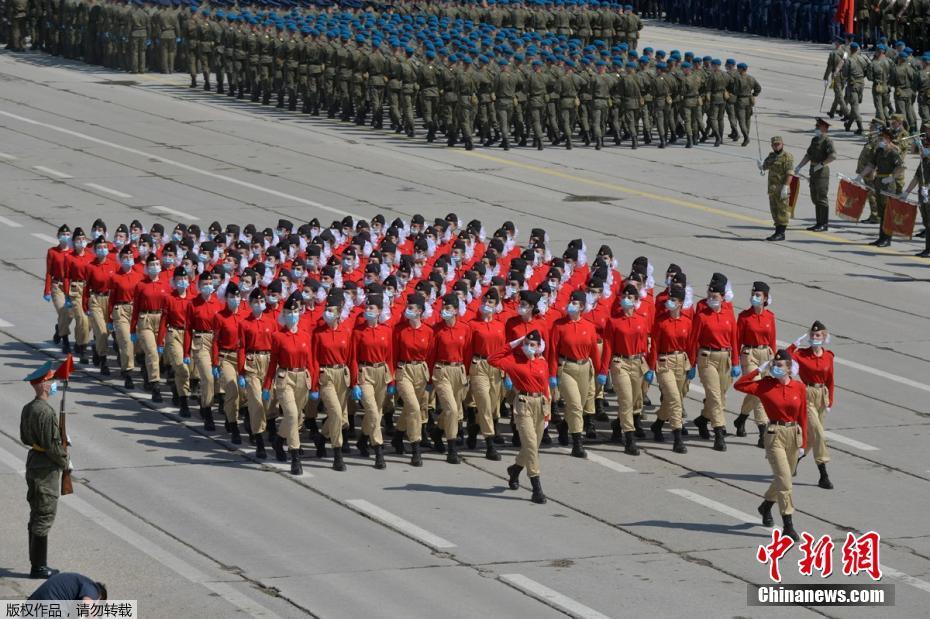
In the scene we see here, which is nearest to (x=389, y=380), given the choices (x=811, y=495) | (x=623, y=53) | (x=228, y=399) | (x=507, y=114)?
(x=228, y=399)

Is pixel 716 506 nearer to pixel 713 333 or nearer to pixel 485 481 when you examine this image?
pixel 485 481

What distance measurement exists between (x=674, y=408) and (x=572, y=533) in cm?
329

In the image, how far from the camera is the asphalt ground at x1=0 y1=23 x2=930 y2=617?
15312 mm

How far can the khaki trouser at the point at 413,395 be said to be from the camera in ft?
62.8

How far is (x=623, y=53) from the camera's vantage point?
41.6 meters

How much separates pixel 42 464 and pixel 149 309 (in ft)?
22.3

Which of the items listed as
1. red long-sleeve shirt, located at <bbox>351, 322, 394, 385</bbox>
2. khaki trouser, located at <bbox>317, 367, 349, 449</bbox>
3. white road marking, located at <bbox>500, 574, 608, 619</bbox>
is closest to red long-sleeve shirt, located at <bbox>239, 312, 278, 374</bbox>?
khaki trouser, located at <bbox>317, 367, 349, 449</bbox>

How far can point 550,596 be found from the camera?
1512 centimetres

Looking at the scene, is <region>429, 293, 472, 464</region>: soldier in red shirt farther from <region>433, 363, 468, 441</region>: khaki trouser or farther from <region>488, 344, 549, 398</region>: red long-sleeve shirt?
<region>488, 344, 549, 398</region>: red long-sleeve shirt

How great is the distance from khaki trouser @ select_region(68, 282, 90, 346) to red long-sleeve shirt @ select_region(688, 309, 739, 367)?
24.4 ft

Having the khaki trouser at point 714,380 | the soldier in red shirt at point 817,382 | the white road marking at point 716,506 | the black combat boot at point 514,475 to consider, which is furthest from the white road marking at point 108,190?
the soldier in red shirt at point 817,382

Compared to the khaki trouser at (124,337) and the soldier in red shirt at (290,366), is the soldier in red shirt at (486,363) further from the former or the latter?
the khaki trouser at (124,337)

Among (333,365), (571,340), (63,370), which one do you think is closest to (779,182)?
(571,340)

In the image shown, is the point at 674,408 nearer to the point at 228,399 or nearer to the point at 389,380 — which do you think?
the point at 389,380
